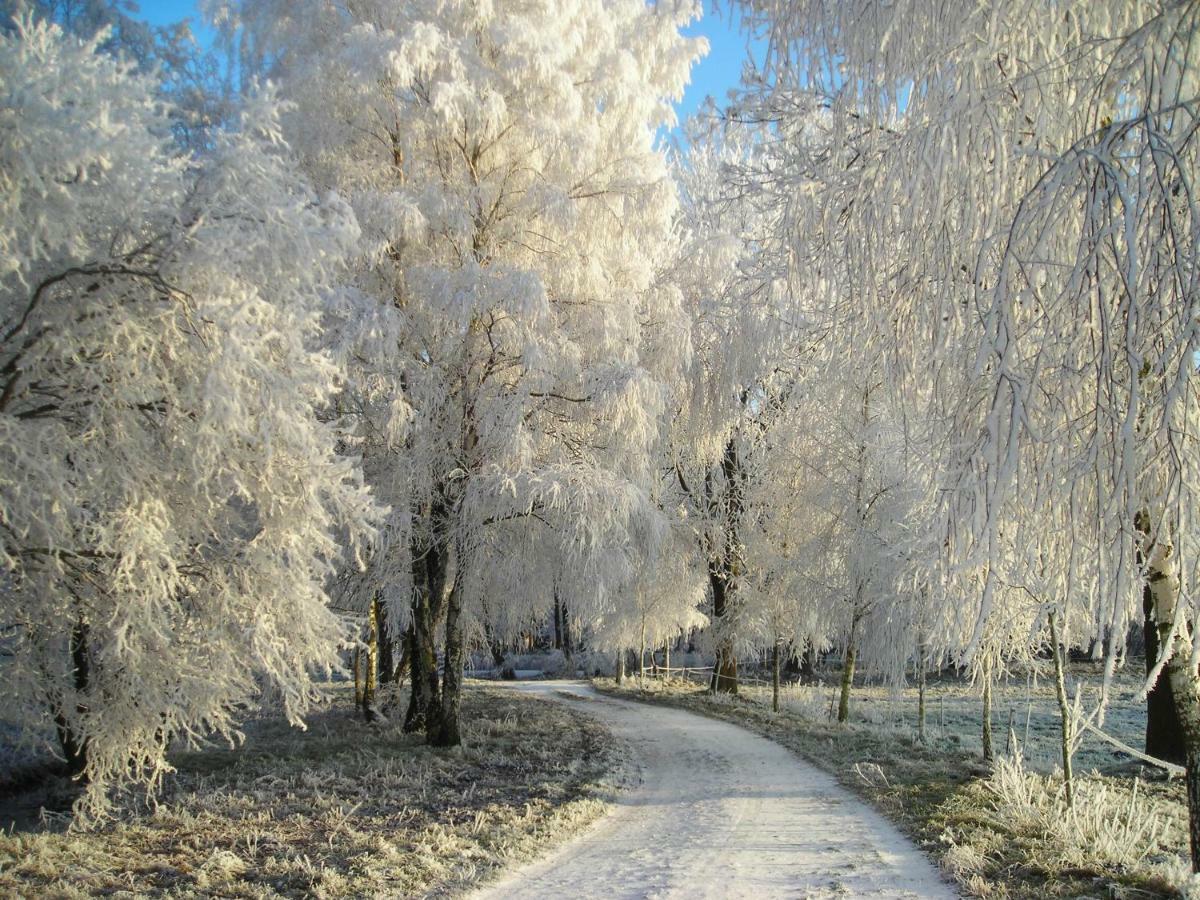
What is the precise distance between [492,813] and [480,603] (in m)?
6.52

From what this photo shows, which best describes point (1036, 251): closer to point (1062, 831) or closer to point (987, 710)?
point (1062, 831)

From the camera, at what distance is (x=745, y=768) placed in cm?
990

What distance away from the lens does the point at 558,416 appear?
11000mm

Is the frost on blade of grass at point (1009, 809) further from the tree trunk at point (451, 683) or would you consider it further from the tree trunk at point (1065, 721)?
the tree trunk at point (451, 683)

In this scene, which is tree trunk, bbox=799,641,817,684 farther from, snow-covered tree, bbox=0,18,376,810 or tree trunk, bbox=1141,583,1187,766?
snow-covered tree, bbox=0,18,376,810

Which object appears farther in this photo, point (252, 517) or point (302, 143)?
point (302, 143)

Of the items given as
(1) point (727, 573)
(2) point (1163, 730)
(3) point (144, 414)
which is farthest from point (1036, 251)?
(1) point (727, 573)

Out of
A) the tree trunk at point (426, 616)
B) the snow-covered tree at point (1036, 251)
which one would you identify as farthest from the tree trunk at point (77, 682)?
the snow-covered tree at point (1036, 251)

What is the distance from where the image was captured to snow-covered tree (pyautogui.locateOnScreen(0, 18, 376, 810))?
16.0ft

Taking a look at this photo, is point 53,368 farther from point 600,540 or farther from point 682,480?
point 682,480

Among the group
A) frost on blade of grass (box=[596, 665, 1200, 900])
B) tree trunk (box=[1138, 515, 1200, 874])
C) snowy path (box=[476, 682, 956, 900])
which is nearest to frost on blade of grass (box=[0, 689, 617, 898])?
snowy path (box=[476, 682, 956, 900])

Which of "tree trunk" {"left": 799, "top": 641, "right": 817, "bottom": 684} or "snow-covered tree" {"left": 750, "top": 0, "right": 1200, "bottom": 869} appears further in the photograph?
"tree trunk" {"left": 799, "top": 641, "right": 817, "bottom": 684}

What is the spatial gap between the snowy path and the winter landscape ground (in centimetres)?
7

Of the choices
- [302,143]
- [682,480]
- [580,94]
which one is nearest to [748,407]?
[682,480]
